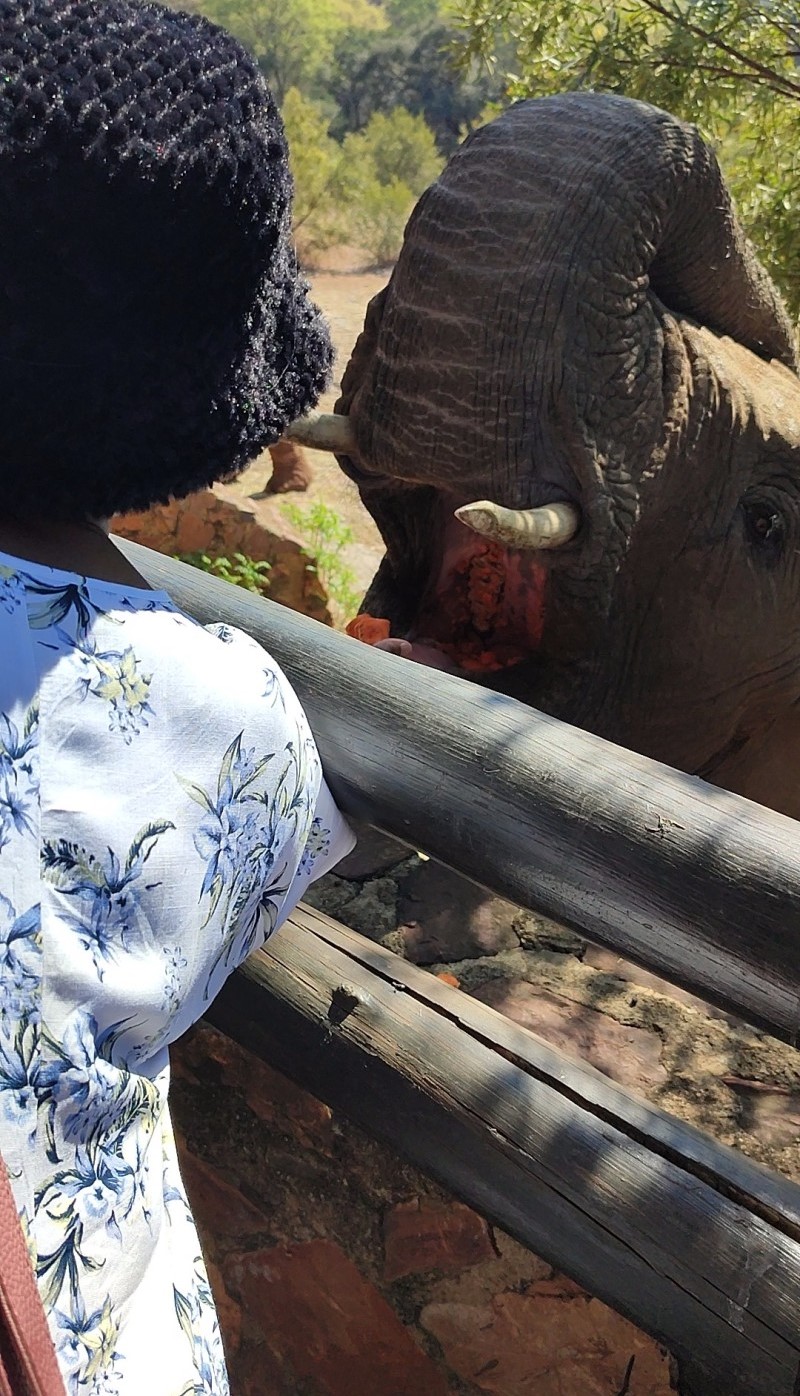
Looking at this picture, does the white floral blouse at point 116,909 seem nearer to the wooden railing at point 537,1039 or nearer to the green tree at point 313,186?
the wooden railing at point 537,1039

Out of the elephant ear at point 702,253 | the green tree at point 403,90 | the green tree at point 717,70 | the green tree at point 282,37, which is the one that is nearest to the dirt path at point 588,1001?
the elephant ear at point 702,253

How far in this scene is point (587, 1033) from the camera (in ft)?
6.86

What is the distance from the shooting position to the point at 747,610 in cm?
291

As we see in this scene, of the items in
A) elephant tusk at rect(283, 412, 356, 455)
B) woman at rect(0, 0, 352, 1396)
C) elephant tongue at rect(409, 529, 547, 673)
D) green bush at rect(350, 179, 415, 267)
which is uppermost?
woman at rect(0, 0, 352, 1396)

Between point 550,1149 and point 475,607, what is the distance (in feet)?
4.92

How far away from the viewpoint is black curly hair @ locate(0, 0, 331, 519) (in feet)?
3.25

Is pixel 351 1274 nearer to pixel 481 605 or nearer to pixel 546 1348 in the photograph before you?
pixel 546 1348

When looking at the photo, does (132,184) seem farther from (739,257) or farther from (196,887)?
(739,257)

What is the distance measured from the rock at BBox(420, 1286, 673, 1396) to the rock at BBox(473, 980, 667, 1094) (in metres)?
0.36

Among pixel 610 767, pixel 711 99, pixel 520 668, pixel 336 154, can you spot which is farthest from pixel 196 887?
pixel 336 154

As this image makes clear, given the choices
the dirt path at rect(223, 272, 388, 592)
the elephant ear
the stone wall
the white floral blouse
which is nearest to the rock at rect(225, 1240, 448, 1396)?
the stone wall

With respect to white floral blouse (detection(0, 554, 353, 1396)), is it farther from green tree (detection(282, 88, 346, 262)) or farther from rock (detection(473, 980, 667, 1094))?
green tree (detection(282, 88, 346, 262))

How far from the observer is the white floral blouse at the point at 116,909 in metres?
0.99

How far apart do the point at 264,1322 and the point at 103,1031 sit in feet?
4.04
